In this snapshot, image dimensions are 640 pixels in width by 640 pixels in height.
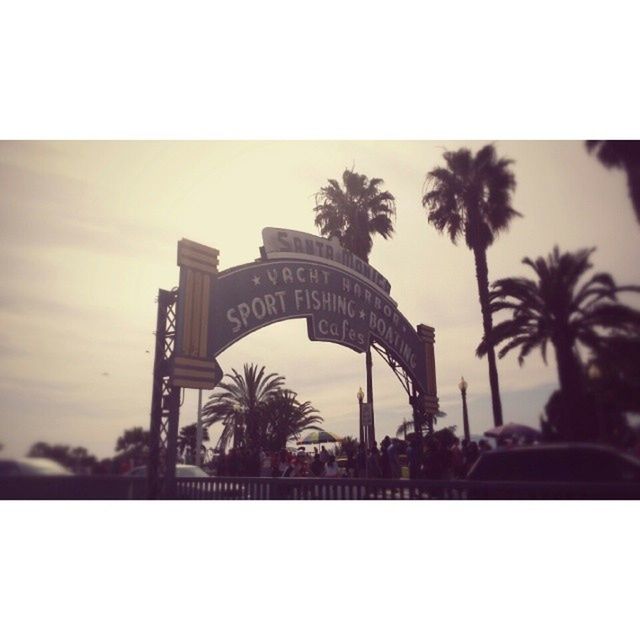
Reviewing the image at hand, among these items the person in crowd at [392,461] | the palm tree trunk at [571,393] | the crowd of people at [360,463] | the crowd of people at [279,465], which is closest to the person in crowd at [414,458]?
the crowd of people at [360,463]

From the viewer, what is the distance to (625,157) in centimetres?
1250

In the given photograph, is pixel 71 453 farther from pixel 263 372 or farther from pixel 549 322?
pixel 263 372

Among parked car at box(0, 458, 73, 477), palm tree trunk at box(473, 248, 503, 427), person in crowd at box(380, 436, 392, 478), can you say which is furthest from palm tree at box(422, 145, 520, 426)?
parked car at box(0, 458, 73, 477)

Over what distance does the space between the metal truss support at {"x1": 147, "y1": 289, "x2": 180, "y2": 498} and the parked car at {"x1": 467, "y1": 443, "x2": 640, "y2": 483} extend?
529 centimetres

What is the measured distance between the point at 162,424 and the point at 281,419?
1804 cm

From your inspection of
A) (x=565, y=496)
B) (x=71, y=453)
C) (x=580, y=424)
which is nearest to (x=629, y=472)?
(x=565, y=496)

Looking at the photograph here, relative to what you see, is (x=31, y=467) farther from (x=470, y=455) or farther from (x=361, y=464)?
(x=470, y=455)

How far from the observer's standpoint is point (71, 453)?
33.9 feet

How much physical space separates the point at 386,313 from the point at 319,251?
302 centimetres

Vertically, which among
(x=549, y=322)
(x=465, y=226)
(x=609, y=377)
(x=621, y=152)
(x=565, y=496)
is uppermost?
(x=465, y=226)

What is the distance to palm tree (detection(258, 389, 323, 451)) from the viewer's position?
27844mm

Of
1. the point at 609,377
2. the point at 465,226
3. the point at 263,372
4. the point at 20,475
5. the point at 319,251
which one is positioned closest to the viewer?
the point at 20,475

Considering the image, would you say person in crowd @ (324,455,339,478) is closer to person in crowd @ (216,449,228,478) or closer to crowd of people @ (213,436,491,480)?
crowd of people @ (213,436,491,480)

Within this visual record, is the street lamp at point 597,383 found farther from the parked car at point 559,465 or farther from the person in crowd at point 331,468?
the person in crowd at point 331,468
